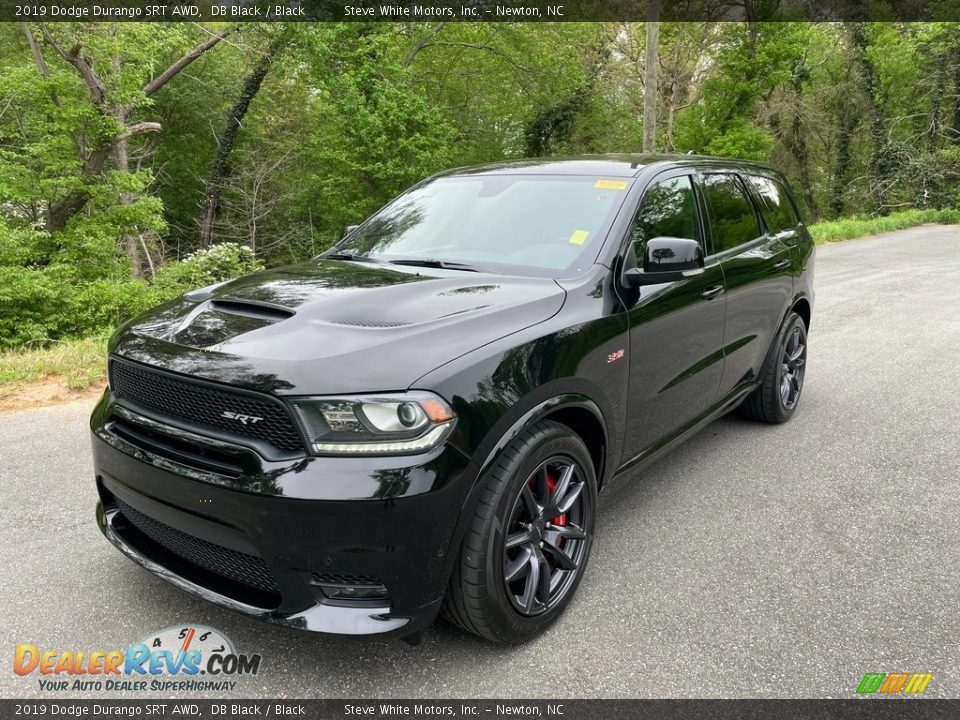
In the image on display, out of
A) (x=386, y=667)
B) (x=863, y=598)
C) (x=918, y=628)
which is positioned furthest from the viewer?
(x=863, y=598)

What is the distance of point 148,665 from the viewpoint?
2.48m

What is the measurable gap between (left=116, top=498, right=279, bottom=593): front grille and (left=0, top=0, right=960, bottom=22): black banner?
14015 millimetres

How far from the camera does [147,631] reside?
2.63m

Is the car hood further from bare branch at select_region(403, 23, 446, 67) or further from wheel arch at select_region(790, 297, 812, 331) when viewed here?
bare branch at select_region(403, 23, 446, 67)

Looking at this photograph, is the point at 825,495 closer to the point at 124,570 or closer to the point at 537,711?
the point at 537,711

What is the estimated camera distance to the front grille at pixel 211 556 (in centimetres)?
224

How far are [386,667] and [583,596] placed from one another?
0.90 m

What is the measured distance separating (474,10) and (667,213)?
24511 mm

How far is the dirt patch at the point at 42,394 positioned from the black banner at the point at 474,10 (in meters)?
10.4

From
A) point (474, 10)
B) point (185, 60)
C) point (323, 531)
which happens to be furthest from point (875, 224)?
point (323, 531)

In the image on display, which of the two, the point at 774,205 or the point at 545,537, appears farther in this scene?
the point at 774,205

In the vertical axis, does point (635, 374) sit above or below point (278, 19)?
below

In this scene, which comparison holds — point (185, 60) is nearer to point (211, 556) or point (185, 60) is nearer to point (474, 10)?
point (474, 10)

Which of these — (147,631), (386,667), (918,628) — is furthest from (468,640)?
(918,628)
